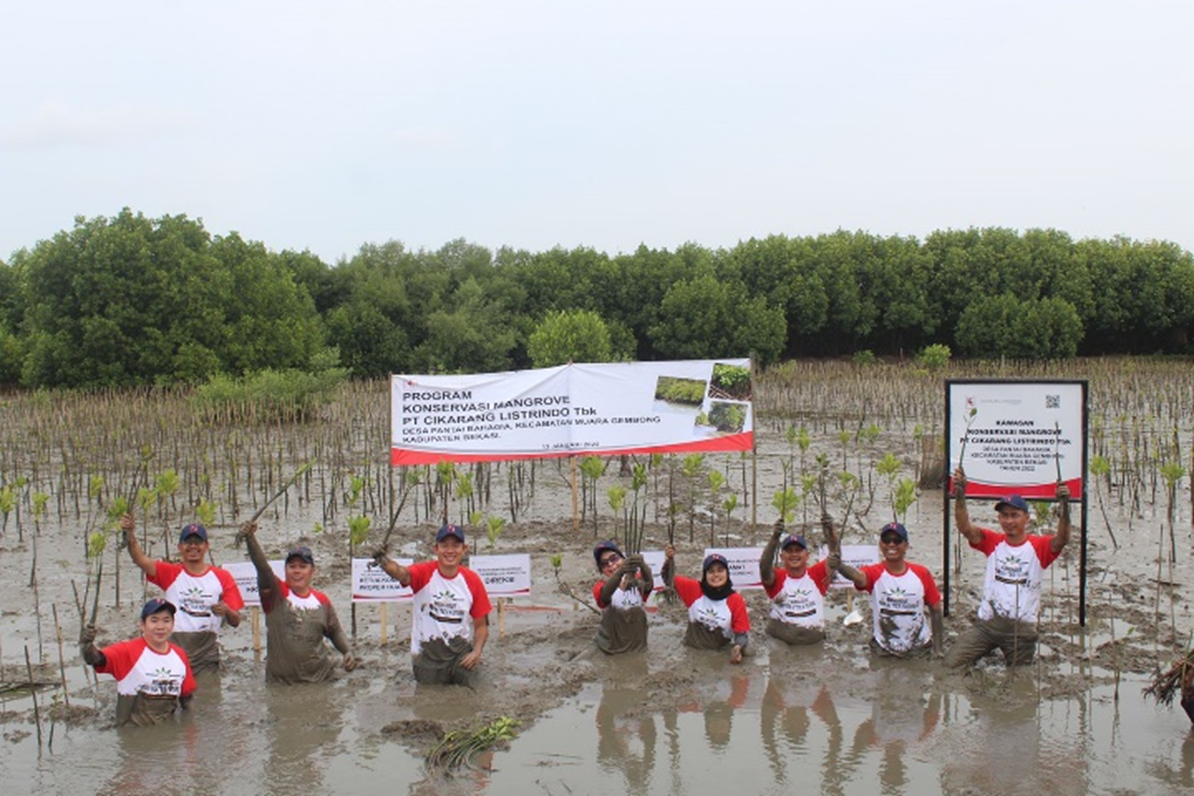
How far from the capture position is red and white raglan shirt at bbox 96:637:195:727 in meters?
6.68

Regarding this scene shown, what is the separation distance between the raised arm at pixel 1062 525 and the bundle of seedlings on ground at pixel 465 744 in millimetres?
3897

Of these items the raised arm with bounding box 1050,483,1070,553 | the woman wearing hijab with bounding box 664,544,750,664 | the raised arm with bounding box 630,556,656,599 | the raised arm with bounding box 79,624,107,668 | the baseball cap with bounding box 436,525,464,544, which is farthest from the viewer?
the woman wearing hijab with bounding box 664,544,750,664

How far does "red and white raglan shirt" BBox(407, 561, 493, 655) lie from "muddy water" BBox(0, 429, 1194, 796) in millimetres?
391

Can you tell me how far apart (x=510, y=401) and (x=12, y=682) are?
547 cm

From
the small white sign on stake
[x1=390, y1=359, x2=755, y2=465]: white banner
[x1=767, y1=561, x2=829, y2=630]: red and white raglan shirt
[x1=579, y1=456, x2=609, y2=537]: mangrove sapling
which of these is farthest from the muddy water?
[x1=390, y1=359, x2=755, y2=465]: white banner

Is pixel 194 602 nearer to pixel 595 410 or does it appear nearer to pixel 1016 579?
pixel 595 410

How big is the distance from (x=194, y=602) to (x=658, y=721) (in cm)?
336

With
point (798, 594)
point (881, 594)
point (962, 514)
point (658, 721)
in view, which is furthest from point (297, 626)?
point (962, 514)

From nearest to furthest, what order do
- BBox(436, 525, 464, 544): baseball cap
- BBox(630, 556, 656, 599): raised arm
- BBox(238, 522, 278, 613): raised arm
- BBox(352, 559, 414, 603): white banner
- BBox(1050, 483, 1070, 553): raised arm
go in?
1. BBox(238, 522, 278, 613): raised arm
2. BBox(1050, 483, 1070, 553): raised arm
3. BBox(436, 525, 464, 544): baseball cap
4. BBox(630, 556, 656, 599): raised arm
5. BBox(352, 559, 414, 603): white banner

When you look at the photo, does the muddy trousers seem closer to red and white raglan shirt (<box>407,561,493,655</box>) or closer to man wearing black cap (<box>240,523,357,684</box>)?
red and white raglan shirt (<box>407,561,493,655</box>)

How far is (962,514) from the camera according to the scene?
7781 mm

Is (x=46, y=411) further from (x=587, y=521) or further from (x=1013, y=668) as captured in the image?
(x=1013, y=668)

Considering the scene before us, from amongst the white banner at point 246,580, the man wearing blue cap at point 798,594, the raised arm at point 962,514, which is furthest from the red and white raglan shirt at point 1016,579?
the white banner at point 246,580

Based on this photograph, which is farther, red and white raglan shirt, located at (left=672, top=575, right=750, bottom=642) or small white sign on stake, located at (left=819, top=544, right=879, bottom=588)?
small white sign on stake, located at (left=819, top=544, right=879, bottom=588)
